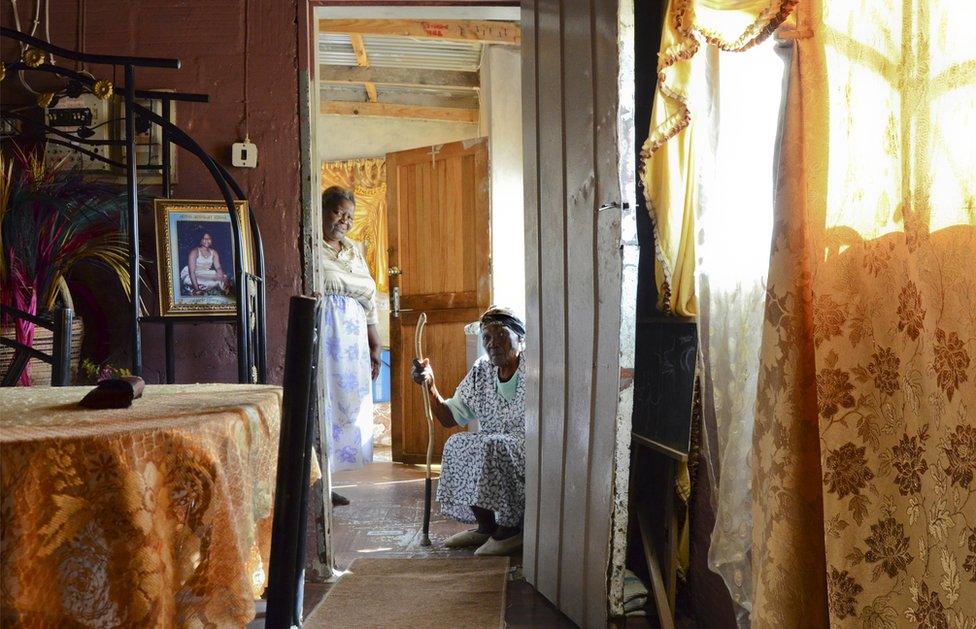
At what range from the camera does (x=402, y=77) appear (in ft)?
24.0

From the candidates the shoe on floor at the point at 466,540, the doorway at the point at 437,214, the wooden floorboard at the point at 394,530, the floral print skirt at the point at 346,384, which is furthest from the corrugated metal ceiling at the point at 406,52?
the shoe on floor at the point at 466,540

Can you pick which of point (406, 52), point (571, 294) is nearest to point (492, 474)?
point (571, 294)

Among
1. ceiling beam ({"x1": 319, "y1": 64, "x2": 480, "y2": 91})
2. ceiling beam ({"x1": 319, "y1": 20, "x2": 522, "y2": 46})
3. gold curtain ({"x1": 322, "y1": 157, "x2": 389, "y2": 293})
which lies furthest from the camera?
gold curtain ({"x1": 322, "y1": 157, "x2": 389, "y2": 293})

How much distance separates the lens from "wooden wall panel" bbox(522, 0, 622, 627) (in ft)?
8.59

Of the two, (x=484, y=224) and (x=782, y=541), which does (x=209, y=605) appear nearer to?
(x=782, y=541)

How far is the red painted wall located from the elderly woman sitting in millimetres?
883

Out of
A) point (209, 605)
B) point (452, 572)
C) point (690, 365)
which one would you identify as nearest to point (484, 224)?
point (452, 572)

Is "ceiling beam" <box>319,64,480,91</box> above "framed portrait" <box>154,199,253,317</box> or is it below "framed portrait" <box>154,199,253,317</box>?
above

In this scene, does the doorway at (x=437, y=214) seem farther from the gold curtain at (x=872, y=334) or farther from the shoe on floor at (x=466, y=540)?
the gold curtain at (x=872, y=334)

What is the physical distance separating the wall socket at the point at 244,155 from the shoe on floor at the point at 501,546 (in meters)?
1.84

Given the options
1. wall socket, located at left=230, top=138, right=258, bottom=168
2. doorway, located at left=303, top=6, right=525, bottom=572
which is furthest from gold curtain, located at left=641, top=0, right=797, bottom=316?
doorway, located at left=303, top=6, right=525, bottom=572

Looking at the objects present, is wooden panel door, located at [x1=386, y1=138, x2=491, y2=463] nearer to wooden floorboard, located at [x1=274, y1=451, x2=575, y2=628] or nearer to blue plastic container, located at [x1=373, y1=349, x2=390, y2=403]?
wooden floorboard, located at [x1=274, y1=451, x2=575, y2=628]

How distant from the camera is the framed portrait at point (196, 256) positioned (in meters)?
3.23

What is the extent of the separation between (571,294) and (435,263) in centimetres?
348
